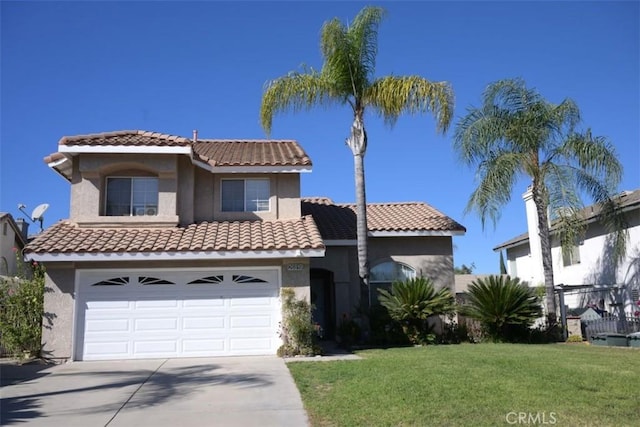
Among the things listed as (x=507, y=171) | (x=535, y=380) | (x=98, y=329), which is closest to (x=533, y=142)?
(x=507, y=171)

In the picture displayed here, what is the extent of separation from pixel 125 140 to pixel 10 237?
52.5 ft

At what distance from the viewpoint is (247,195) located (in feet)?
55.3

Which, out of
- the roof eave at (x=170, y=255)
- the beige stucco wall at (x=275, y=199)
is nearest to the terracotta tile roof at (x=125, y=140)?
the beige stucco wall at (x=275, y=199)

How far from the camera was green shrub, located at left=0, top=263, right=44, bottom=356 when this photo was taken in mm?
13695

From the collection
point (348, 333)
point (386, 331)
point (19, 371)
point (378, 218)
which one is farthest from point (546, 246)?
point (19, 371)

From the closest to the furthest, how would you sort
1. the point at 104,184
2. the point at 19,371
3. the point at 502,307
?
the point at 19,371 < the point at 104,184 < the point at 502,307

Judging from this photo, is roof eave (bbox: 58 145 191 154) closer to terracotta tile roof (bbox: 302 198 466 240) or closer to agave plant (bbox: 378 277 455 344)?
terracotta tile roof (bbox: 302 198 466 240)

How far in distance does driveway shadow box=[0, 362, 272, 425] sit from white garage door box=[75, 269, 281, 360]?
152 centimetres

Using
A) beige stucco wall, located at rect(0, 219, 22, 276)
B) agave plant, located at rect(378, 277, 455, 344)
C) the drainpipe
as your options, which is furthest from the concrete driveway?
beige stucco wall, located at rect(0, 219, 22, 276)

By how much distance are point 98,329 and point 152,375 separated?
3.55 meters

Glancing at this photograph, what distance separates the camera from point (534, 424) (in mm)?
6820

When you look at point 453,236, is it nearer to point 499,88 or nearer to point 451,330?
point 451,330

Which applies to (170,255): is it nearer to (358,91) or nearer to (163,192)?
(163,192)

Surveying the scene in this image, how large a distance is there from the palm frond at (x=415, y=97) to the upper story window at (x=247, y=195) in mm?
4301
